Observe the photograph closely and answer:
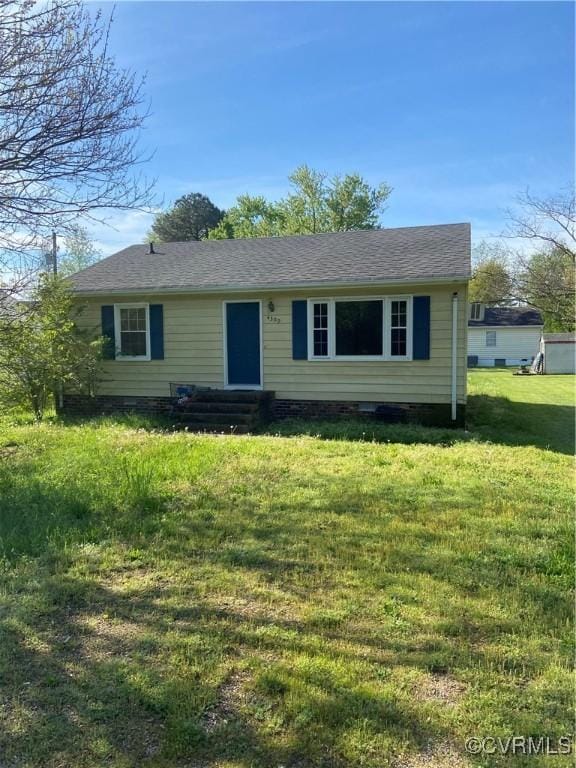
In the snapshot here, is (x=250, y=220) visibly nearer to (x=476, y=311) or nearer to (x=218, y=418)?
(x=476, y=311)

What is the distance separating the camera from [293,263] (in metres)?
11.3

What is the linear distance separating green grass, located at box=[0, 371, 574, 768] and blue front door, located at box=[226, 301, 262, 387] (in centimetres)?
484

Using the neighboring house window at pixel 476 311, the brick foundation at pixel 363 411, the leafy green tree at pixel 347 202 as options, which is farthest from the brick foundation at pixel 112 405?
the neighboring house window at pixel 476 311

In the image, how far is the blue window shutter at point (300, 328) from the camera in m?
10.4

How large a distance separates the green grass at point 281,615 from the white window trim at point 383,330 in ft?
13.3

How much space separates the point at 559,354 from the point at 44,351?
27.4m

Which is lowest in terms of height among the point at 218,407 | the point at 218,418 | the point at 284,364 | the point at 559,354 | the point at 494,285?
the point at 218,418

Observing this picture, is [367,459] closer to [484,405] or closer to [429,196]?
[484,405]

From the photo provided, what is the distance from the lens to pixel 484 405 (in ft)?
41.0

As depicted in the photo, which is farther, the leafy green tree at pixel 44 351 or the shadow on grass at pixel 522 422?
the shadow on grass at pixel 522 422

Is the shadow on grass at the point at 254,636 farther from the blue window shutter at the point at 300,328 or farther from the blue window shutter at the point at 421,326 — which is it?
the blue window shutter at the point at 300,328

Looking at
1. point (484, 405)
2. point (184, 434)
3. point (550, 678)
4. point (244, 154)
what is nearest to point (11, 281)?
point (184, 434)

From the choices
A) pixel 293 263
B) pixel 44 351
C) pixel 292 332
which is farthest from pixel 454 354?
pixel 44 351

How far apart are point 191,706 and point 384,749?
84 centimetres
